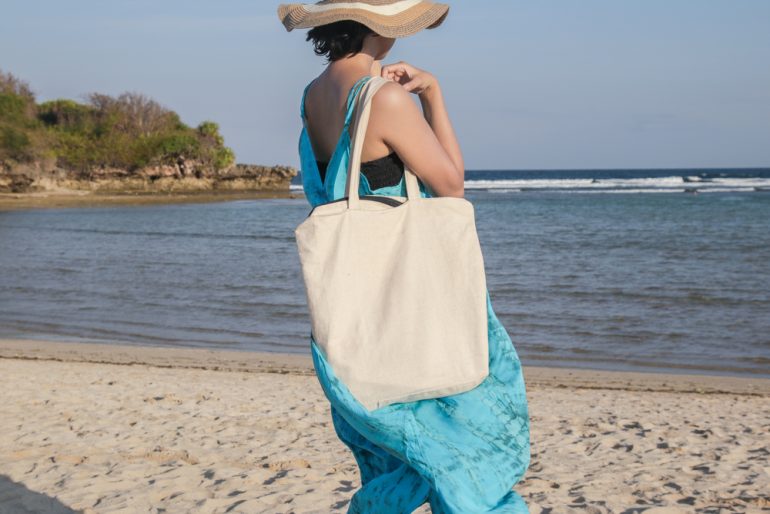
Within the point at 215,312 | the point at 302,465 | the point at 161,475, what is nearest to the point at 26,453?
the point at 161,475

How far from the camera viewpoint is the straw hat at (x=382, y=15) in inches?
75.6

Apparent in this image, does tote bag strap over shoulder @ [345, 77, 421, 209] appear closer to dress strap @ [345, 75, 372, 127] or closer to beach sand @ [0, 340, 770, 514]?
dress strap @ [345, 75, 372, 127]

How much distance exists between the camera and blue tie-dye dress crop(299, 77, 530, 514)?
182cm

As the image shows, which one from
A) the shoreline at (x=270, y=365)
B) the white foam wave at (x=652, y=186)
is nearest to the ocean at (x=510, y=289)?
the shoreline at (x=270, y=365)

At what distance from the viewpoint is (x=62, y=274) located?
658 inches

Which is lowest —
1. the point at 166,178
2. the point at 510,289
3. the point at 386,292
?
the point at 510,289

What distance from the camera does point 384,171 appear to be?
1.91 metres

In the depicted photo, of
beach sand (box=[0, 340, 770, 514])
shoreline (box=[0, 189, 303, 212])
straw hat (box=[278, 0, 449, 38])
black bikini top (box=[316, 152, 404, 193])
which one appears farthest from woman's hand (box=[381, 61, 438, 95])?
shoreline (box=[0, 189, 303, 212])

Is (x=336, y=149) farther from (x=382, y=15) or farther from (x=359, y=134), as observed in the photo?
(x=382, y=15)

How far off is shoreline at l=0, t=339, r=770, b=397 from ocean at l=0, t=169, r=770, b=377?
0.49 m

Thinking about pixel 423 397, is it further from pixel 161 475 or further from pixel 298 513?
pixel 161 475

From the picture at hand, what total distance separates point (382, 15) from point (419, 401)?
33.7 inches

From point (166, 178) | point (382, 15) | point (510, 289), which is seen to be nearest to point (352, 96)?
point (382, 15)

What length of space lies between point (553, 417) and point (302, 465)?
226cm
